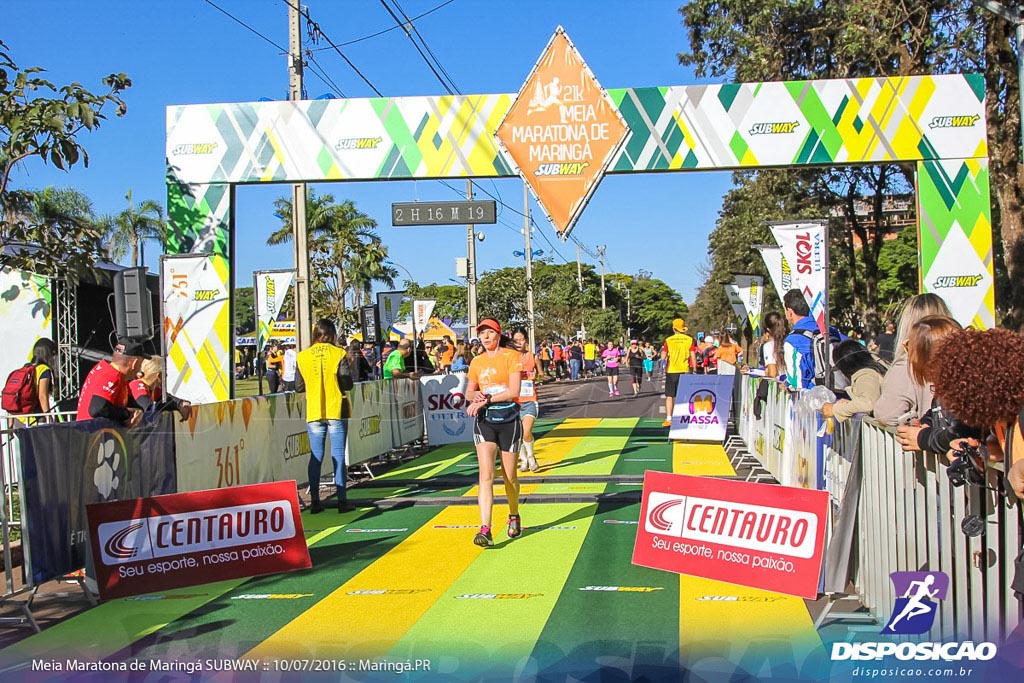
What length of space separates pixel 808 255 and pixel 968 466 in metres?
7.68

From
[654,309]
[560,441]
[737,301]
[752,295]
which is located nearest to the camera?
[560,441]

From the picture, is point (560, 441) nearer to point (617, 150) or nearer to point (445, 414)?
point (445, 414)

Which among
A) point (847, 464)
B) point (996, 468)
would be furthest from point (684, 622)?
point (996, 468)

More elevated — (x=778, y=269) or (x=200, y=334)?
(x=778, y=269)

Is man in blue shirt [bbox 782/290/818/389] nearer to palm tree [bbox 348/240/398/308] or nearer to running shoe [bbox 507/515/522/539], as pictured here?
running shoe [bbox 507/515/522/539]

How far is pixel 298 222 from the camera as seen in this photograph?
15.8 m

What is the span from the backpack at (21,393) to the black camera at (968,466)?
33.1 ft

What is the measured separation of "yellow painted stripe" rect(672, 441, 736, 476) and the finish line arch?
342cm

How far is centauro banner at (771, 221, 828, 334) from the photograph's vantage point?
1096 centimetres

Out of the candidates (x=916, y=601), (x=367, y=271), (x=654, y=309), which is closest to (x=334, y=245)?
(x=367, y=271)

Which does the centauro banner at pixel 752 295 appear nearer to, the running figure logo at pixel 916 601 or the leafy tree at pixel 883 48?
the leafy tree at pixel 883 48

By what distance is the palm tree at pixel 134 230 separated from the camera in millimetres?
40375

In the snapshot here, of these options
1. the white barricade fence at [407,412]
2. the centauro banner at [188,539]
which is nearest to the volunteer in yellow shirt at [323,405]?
the centauro banner at [188,539]

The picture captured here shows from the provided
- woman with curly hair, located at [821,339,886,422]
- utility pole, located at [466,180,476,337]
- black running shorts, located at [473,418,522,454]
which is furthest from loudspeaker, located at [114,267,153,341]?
utility pole, located at [466,180,476,337]
